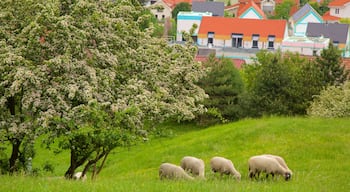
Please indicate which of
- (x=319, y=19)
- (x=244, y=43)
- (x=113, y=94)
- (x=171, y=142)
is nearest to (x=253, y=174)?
(x=113, y=94)

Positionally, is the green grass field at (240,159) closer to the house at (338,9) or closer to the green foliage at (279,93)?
the green foliage at (279,93)

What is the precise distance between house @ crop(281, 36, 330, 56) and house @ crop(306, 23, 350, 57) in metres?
13.1

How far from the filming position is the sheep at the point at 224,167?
17609 mm

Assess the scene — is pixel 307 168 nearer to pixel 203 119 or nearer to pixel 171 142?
pixel 171 142

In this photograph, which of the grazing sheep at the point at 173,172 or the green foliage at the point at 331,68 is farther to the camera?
the green foliage at the point at 331,68

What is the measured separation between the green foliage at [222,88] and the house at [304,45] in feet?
125

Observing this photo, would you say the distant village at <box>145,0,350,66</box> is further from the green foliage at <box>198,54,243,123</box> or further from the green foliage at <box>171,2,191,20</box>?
the green foliage at <box>198,54,243,123</box>

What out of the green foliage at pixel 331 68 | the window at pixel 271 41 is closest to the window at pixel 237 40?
the window at pixel 271 41

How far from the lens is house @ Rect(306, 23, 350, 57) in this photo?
330ft

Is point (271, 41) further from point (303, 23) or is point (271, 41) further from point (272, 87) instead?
point (272, 87)

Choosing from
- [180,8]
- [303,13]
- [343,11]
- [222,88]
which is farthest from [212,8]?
[222,88]

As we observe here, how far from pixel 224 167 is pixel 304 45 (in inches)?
2802

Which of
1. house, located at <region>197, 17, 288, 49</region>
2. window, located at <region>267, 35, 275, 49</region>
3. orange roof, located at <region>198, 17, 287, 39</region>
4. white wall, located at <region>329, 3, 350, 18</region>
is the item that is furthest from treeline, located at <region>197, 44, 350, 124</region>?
white wall, located at <region>329, 3, 350, 18</region>

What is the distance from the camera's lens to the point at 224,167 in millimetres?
17734
